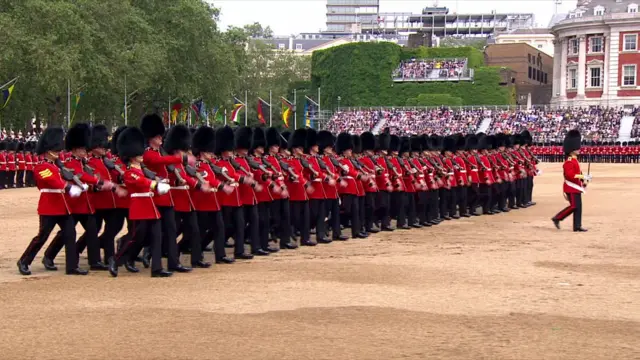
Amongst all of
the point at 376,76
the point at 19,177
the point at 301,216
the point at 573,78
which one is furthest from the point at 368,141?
the point at 376,76

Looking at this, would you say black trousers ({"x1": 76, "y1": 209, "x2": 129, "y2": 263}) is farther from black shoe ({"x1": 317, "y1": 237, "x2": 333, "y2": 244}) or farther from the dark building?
the dark building

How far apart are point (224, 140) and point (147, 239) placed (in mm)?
2182

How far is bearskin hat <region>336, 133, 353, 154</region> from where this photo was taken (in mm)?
15617

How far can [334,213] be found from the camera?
571 inches

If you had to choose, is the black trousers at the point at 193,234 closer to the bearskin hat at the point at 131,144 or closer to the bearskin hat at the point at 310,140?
the bearskin hat at the point at 131,144

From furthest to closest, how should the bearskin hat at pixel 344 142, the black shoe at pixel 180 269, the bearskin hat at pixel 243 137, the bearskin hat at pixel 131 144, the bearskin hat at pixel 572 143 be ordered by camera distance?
the bearskin hat at pixel 572 143, the bearskin hat at pixel 344 142, the bearskin hat at pixel 243 137, the black shoe at pixel 180 269, the bearskin hat at pixel 131 144

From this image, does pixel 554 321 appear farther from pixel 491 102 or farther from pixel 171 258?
pixel 491 102

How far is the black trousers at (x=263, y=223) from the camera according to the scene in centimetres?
1300

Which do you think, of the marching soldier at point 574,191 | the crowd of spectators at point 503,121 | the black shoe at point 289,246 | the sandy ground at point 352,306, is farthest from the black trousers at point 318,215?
the crowd of spectators at point 503,121

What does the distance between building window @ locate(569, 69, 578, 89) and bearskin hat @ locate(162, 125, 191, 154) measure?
65.5 metres

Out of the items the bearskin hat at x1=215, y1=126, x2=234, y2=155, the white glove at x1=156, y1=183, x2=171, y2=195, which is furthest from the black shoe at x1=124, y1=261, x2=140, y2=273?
the bearskin hat at x1=215, y1=126, x2=234, y2=155

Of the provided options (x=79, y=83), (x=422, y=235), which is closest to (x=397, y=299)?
(x=422, y=235)

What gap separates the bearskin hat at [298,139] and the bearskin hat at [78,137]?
379cm

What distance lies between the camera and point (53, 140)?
11.1 meters
